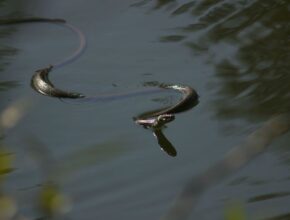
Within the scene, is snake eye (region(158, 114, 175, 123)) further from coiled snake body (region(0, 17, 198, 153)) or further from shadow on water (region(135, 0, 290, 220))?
shadow on water (region(135, 0, 290, 220))

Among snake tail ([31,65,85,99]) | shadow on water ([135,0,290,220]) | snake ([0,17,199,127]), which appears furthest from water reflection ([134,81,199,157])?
snake tail ([31,65,85,99])

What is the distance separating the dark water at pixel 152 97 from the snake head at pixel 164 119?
1.7 inches

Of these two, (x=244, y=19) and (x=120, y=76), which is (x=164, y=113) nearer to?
(x=120, y=76)

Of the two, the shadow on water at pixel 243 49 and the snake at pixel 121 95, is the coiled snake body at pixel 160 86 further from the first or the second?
the shadow on water at pixel 243 49

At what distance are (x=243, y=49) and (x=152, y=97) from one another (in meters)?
0.68

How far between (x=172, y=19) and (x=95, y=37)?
1.62 ft

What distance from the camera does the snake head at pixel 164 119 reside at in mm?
3536

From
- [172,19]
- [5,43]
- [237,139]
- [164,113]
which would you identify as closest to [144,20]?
[172,19]

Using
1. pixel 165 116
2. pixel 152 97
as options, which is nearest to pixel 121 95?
pixel 152 97

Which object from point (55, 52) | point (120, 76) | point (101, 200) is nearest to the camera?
point (101, 200)

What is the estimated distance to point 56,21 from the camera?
4684 millimetres

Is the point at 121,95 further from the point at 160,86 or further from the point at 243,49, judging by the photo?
the point at 243,49

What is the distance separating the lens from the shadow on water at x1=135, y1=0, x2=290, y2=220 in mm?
3650

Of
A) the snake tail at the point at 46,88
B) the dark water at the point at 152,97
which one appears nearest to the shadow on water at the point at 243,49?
the dark water at the point at 152,97
